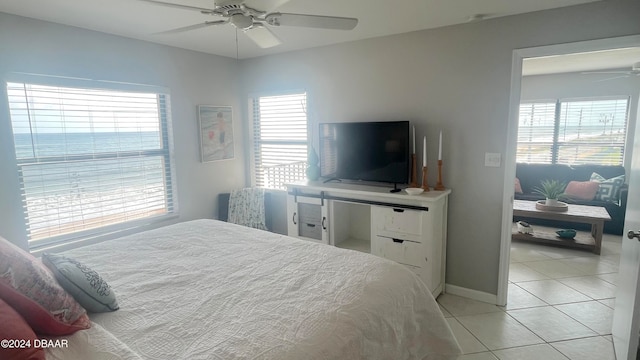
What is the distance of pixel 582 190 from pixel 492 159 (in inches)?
128

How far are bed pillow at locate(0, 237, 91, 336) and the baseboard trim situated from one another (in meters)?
2.88

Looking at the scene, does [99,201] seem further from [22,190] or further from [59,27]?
[59,27]

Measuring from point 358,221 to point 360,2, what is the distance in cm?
209

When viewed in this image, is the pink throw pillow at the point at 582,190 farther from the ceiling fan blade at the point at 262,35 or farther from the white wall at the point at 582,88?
the ceiling fan blade at the point at 262,35

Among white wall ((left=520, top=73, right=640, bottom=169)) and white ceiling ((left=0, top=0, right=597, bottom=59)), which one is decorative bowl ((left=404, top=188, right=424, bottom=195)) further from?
white wall ((left=520, top=73, right=640, bottom=169))

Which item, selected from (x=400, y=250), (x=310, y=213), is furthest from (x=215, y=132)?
(x=400, y=250)

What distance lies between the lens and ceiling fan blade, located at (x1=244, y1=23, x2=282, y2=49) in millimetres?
2037

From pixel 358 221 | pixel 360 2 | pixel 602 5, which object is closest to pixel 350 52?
pixel 360 2

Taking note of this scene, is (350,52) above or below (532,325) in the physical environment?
above

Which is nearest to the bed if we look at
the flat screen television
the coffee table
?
the flat screen television

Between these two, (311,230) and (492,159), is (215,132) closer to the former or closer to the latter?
(311,230)

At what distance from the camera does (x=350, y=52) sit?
3.47 m

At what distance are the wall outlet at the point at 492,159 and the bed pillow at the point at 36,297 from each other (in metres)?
2.89

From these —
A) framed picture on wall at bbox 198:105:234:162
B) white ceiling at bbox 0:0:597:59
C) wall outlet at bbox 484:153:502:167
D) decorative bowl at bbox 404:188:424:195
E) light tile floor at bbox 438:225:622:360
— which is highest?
white ceiling at bbox 0:0:597:59
